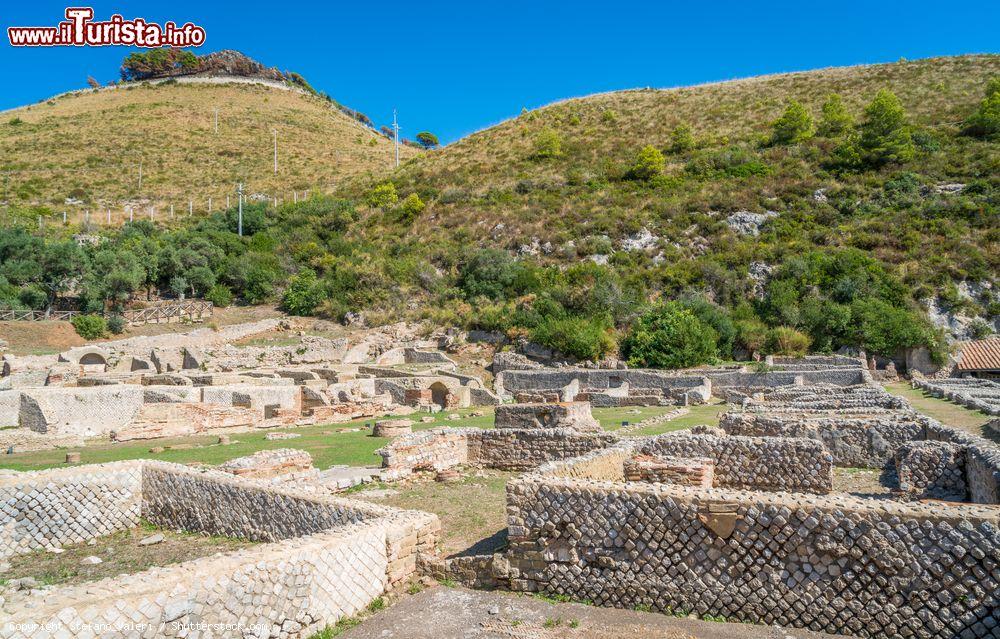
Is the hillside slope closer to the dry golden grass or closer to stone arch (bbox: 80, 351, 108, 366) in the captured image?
the dry golden grass

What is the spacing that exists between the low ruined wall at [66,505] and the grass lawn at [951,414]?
47.3ft

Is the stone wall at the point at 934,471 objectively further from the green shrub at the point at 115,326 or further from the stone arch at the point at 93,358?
the green shrub at the point at 115,326

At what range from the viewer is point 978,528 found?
4.27 metres

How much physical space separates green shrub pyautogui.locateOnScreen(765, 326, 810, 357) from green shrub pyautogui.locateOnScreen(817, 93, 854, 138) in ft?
107

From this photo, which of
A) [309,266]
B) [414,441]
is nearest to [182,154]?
[309,266]

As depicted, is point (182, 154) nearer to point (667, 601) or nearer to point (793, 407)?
point (793, 407)

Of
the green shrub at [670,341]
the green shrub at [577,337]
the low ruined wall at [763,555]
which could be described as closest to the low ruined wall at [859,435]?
the low ruined wall at [763,555]

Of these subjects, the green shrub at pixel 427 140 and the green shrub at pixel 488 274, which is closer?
the green shrub at pixel 488 274

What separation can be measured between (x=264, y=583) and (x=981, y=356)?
34.8 metres

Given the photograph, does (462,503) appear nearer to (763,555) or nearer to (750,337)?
(763,555)

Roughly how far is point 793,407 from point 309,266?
144 feet

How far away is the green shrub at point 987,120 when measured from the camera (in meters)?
49.9

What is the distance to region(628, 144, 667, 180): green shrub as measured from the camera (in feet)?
185

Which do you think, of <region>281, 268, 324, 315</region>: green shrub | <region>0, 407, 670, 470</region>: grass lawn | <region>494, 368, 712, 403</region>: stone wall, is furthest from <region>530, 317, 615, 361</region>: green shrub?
<region>281, 268, 324, 315</region>: green shrub
